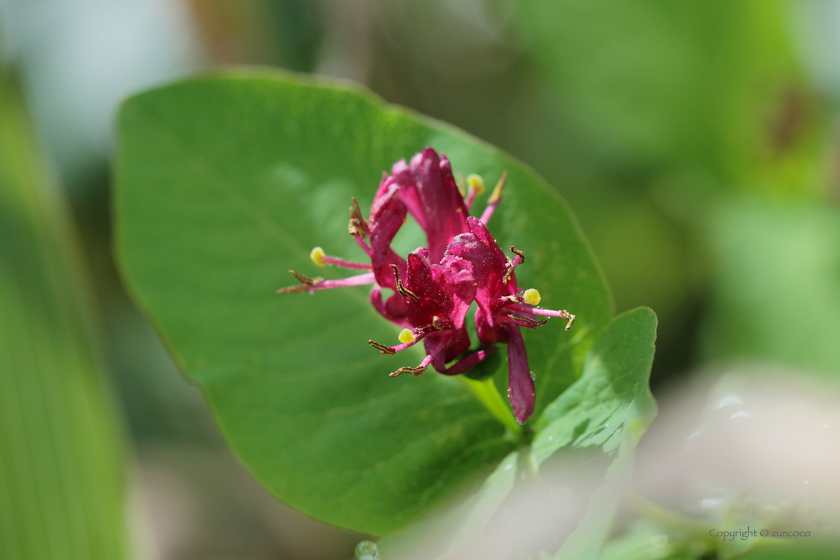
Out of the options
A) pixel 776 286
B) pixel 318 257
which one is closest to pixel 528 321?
pixel 318 257

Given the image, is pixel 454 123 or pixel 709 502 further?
pixel 454 123

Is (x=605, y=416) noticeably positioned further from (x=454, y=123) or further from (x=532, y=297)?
(x=454, y=123)

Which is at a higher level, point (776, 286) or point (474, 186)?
point (474, 186)

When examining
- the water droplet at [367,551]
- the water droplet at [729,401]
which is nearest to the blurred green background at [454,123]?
the water droplet at [729,401]

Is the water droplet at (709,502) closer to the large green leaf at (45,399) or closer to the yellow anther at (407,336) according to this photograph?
the yellow anther at (407,336)

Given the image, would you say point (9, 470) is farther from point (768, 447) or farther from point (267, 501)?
point (768, 447)

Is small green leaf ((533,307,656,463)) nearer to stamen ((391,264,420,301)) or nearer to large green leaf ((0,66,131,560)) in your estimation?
stamen ((391,264,420,301))
